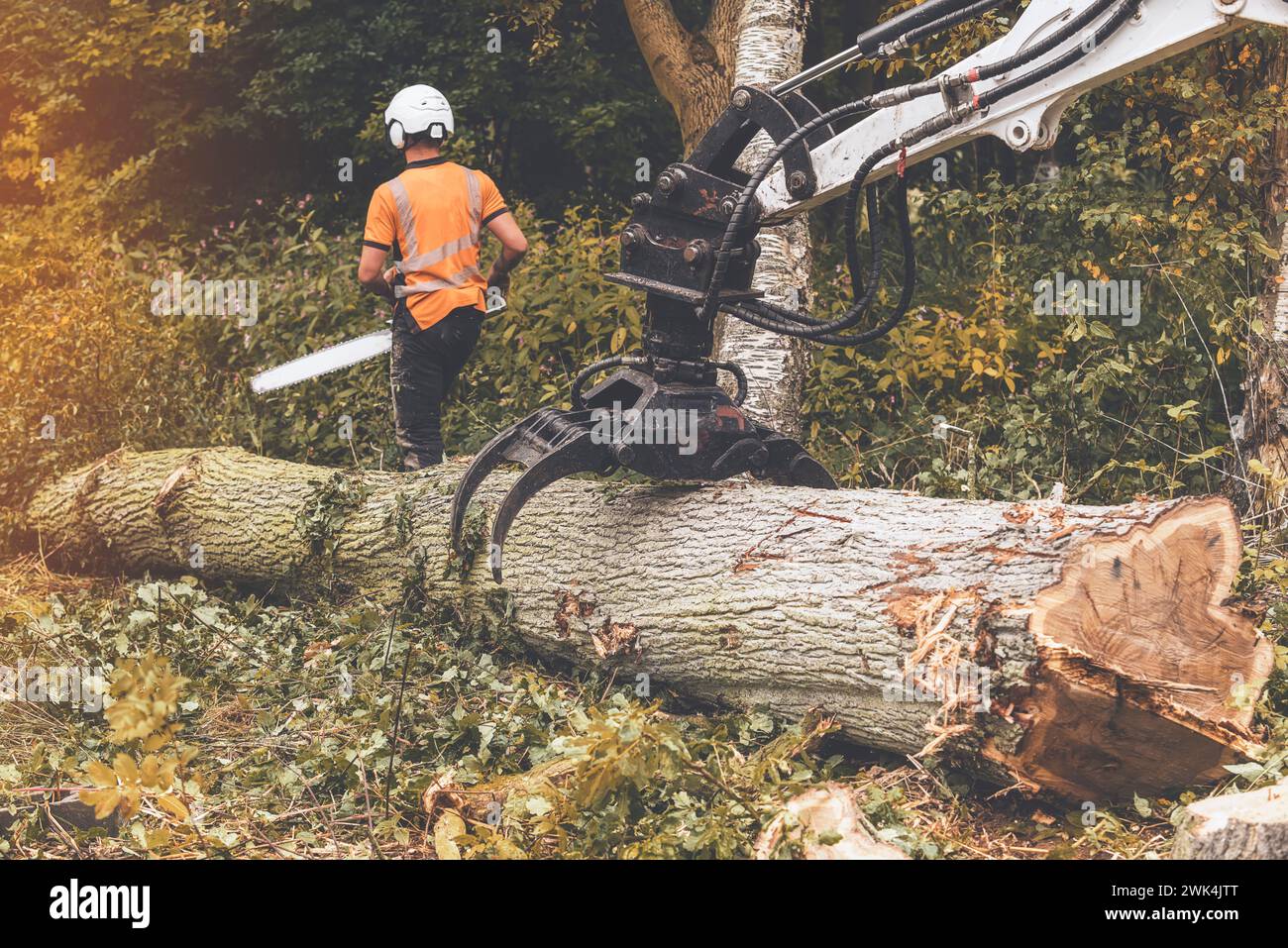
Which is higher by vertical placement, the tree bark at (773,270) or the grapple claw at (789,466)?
the tree bark at (773,270)

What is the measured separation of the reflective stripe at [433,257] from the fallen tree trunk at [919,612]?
1.57m

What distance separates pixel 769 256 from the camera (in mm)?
7086

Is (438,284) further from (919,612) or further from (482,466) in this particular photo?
(919,612)

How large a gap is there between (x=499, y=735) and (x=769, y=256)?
3.49 m

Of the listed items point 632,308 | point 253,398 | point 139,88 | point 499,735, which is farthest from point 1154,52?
point 139,88

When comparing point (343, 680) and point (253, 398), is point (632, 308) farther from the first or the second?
point (343, 680)

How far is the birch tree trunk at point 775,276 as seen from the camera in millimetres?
7066

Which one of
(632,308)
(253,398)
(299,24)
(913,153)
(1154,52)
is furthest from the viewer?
(299,24)

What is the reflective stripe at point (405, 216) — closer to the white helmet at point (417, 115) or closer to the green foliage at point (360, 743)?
the white helmet at point (417, 115)

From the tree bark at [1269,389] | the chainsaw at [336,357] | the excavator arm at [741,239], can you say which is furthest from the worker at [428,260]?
the tree bark at [1269,389]

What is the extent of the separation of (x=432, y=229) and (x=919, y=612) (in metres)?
3.77

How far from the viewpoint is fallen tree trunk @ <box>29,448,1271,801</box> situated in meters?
3.72

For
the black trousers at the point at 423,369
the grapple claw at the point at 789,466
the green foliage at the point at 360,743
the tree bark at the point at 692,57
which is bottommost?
the green foliage at the point at 360,743

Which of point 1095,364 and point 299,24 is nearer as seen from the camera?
point 1095,364
